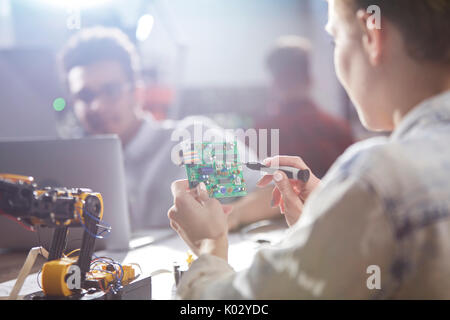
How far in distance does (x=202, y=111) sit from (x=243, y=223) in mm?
3208

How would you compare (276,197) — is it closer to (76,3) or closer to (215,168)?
(215,168)

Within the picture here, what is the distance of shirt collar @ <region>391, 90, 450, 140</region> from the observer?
26.0 inches

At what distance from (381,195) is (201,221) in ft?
→ 1.32

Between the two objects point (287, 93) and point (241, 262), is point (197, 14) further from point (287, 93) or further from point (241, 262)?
point (241, 262)

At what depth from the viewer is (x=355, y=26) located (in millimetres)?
733

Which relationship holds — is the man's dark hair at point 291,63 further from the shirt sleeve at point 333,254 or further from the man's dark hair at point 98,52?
the shirt sleeve at point 333,254

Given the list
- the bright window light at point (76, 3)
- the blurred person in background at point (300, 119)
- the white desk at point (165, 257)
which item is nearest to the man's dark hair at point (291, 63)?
the blurred person in background at point (300, 119)

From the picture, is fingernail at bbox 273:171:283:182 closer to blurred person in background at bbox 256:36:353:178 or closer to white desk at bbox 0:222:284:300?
white desk at bbox 0:222:284:300

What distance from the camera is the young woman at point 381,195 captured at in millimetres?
558

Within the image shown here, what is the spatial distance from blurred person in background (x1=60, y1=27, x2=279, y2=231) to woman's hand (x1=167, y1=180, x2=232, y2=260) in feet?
4.81

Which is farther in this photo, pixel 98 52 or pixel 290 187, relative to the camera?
pixel 98 52

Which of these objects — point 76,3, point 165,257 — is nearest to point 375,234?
point 165,257

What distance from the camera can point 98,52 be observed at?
248 centimetres

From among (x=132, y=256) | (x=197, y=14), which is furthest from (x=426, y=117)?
(x=197, y=14)
